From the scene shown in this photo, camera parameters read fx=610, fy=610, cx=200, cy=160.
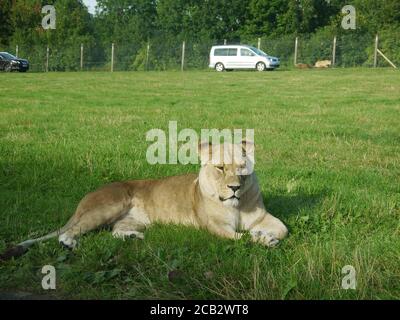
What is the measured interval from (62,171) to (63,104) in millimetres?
9240

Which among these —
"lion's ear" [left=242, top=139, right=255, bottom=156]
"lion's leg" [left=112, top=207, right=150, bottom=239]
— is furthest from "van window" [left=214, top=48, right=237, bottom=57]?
"lion's ear" [left=242, top=139, right=255, bottom=156]

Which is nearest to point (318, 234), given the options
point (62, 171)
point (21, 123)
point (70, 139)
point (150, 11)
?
point (62, 171)

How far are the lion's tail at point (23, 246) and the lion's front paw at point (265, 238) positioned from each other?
1.69 metres

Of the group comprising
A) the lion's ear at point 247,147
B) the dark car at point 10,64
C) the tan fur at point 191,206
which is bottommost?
the tan fur at point 191,206

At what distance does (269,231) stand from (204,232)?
583 millimetres

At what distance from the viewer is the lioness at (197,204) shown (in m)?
5.30

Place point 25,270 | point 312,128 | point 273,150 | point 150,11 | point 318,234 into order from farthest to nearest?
point 150,11 → point 312,128 → point 273,150 → point 318,234 → point 25,270

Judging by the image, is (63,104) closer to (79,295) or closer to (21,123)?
(21,123)

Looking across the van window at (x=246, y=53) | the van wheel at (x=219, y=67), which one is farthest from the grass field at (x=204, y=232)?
the van wheel at (x=219, y=67)

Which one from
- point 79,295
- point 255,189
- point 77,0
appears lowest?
point 79,295

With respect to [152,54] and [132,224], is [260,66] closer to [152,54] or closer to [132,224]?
[152,54]

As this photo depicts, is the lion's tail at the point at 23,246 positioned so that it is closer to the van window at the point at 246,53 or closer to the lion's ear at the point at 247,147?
the lion's ear at the point at 247,147

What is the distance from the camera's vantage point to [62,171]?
804 cm

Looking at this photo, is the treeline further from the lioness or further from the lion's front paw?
the lion's front paw
